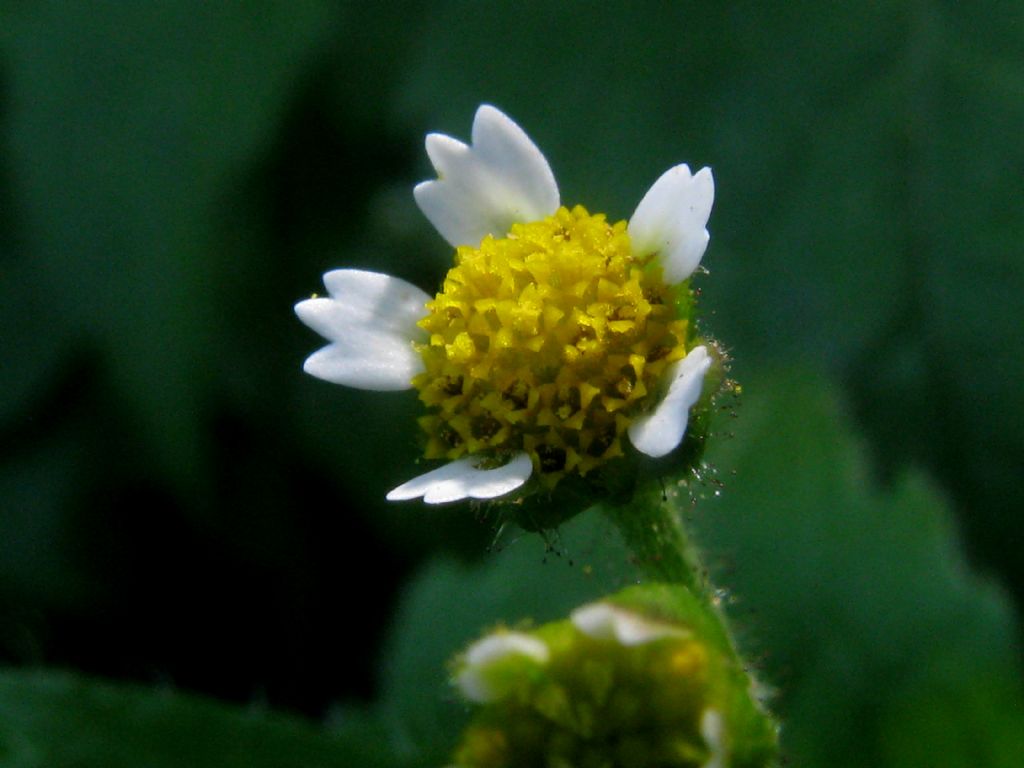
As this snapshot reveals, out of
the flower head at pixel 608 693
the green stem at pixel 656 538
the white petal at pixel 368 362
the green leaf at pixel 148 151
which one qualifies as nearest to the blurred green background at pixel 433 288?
the green leaf at pixel 148 151

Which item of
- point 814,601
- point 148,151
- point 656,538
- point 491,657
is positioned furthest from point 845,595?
point 148,151

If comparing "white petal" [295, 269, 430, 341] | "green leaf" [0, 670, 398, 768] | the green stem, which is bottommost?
the green stem

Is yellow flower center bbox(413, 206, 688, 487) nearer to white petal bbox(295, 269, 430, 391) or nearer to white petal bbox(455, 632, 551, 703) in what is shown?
white petal bbox(295, 269, 430, 391)

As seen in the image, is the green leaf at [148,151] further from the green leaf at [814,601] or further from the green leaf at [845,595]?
the green leaf at [845,595]

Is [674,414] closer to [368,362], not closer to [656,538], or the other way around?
[656,538]

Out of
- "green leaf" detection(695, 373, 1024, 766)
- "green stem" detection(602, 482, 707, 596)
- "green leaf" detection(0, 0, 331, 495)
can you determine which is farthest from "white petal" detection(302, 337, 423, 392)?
"green leaf" detection(0, 0, 331, 495)

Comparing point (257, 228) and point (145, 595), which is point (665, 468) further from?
point (145, 595)

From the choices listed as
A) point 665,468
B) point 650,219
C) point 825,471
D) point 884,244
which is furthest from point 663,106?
point 665,468
